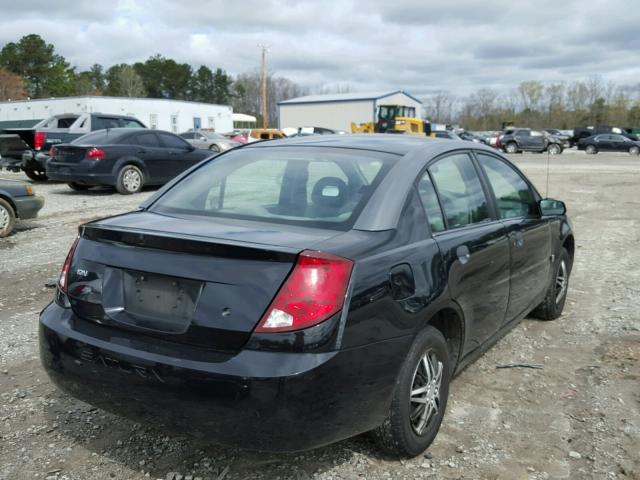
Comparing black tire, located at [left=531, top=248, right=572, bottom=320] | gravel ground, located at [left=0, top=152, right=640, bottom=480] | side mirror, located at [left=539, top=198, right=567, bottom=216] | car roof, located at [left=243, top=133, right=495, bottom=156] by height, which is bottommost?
gravel ground, located at [left=0, top=152, right=640, bottom=480]

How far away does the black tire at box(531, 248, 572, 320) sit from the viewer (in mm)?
5074

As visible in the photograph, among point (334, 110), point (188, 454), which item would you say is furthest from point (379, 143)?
point (334, 110)

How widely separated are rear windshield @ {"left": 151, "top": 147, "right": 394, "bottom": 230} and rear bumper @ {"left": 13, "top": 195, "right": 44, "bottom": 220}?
20.3ft

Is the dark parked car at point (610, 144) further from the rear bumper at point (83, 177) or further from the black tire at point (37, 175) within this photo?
the rear bumper at point (83, 177)

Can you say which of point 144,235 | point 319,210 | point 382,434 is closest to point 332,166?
point 319,210

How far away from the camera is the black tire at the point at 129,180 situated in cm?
1323

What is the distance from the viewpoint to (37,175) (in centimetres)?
1628

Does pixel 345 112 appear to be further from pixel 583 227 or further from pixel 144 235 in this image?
pixel 144 235

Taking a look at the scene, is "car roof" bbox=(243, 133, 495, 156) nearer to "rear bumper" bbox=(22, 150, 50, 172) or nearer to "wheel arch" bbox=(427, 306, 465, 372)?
"wheel arch" bbox=(427, 306, 465, 372)

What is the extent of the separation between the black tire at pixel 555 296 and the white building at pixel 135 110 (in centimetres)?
4118

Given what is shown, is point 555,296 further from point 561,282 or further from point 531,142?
point 531,142

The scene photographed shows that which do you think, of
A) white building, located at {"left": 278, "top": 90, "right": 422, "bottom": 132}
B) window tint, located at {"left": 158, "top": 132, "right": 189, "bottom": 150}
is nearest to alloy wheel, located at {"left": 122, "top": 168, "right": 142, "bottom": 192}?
window tint, located at {"left": 158, "top": 132, "right": 189, "bottom": 150}

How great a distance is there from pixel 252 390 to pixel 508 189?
2.73 meters

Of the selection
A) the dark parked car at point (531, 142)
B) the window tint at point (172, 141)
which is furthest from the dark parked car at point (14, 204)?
the dark parked car at point (531, 142)
